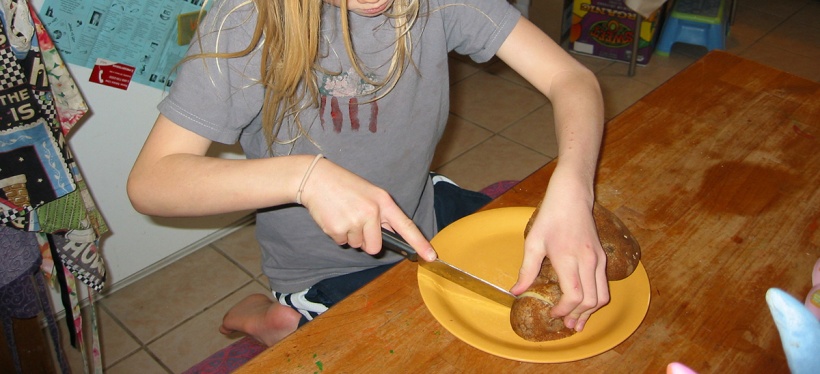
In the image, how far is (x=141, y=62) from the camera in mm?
1409

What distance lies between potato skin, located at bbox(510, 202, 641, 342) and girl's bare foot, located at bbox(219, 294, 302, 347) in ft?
1.43

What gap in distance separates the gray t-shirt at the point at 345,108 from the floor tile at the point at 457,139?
1.04 metres

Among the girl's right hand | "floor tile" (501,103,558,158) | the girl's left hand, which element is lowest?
"floor tile" (501,103,558,158)

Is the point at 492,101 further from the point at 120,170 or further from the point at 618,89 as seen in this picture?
the point at 120,170

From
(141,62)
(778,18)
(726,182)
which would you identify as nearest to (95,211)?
(141,62)

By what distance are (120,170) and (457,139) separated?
1.09m

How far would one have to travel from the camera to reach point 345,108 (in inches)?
38.0

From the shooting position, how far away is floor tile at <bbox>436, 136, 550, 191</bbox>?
2096 millimetres

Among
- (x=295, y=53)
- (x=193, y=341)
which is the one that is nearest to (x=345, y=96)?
(x=295, y=53)

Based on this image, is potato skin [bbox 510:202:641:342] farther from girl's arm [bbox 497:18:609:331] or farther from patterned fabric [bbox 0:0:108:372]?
patterned fabric [bbox 0:0:108:372]

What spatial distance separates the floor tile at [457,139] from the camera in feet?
7.21

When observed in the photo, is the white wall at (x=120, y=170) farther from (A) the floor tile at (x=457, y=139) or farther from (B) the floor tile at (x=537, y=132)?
(B) the floor tile at (x=537, y=132)

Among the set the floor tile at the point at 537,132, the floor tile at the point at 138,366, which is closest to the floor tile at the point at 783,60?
the floor tile at the point at 537,132

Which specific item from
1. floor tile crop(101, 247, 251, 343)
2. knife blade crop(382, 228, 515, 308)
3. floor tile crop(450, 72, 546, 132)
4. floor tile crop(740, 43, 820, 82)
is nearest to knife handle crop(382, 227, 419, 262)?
knife blade crop(382, 228, 515, 308)
